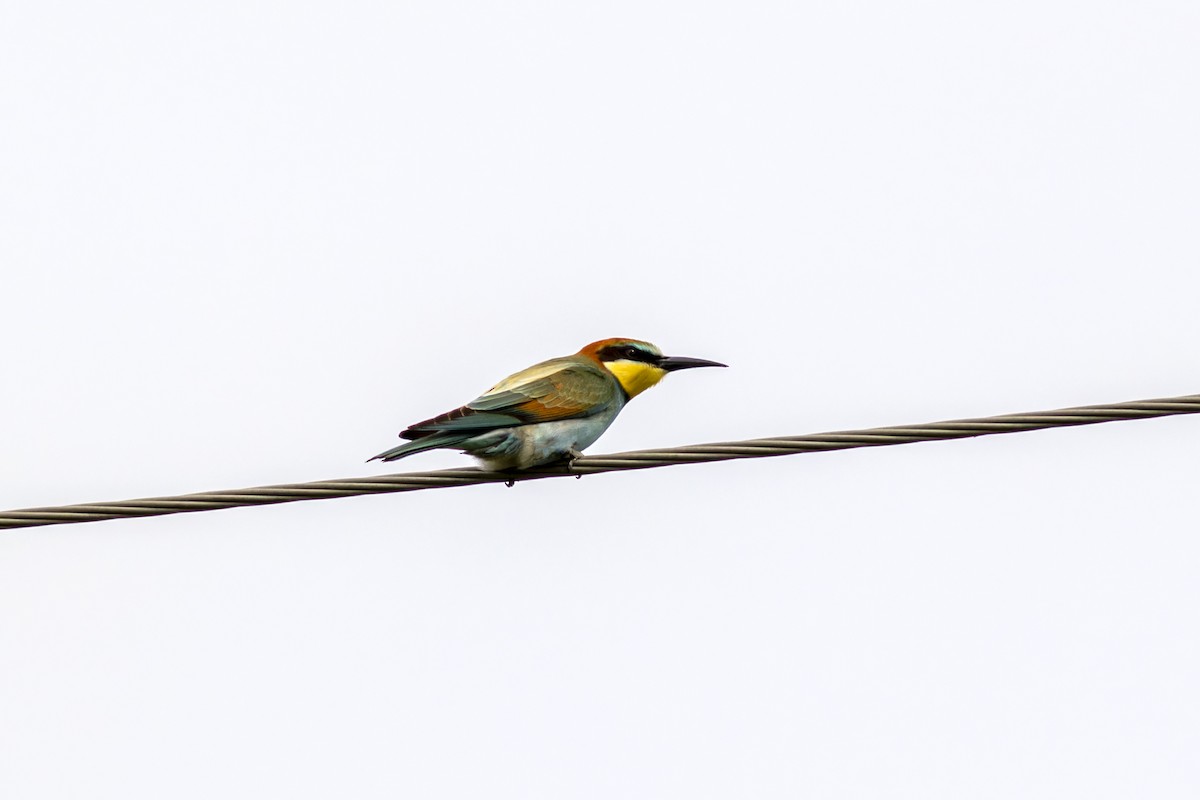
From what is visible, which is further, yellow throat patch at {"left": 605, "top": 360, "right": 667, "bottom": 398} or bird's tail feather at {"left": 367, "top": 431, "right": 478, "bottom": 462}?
yellow throat patch at {"left": 605, "top": 360, "right": 667, "bottom": 398}

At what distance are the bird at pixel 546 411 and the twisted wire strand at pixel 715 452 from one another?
0.95m

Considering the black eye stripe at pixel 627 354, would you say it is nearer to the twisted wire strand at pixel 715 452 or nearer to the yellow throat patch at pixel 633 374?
the yellow throat patch at pixel 633 374

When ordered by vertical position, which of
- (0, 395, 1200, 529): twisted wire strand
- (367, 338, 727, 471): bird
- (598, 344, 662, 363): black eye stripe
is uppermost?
(598, 344, 662, 363): black eye stripe

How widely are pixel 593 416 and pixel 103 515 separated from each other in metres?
2.85

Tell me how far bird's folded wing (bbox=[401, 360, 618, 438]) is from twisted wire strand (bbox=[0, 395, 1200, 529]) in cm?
126

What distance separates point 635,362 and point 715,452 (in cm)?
282

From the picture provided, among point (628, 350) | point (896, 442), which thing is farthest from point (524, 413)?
point (896, 442)

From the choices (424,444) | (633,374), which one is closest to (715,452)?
(424,444)

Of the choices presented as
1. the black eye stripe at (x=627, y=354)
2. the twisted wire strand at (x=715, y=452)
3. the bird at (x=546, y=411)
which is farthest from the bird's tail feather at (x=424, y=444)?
the black eye stripe at (x=627, y=354)

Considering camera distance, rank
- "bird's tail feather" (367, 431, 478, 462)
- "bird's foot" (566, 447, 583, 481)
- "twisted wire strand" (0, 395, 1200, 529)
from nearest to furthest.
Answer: "twisted wire strand" (0, 395, 1200, 529), "bird's tail feather" (367, 431, 478, 462), "bird's foot" (566, 447, 583, 481)

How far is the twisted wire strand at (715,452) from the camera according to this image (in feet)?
16.2

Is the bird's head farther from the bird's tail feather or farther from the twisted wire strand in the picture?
the twisted wire strand

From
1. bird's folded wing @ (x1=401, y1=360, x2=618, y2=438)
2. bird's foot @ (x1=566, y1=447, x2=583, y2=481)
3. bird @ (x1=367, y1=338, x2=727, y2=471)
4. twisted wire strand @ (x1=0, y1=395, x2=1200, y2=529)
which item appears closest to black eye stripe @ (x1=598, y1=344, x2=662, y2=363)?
bird @ (x1=367, y1=338, x2=727, y2=471)

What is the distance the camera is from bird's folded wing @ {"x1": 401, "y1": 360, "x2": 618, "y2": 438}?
6.65 meters
